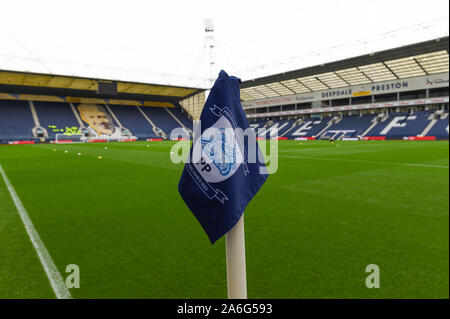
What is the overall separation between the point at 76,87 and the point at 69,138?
7.94 meters

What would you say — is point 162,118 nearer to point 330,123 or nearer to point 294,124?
point 294,124

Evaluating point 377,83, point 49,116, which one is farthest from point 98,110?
point 377,83

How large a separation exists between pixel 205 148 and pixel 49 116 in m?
53.5

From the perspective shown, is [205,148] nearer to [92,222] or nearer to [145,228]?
[145,228]

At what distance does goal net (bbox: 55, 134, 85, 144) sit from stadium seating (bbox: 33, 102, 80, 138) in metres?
1.17

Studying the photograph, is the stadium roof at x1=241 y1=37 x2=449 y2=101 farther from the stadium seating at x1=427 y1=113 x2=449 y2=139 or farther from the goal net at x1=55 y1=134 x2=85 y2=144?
the goal net at x1=55 y1=134 x2=85 y2=144

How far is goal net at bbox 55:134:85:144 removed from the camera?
4378 centimetres

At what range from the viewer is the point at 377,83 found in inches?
1725

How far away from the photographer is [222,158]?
4.46 feet

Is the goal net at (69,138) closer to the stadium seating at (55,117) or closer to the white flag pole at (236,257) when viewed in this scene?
the stadium seating at (55,117)

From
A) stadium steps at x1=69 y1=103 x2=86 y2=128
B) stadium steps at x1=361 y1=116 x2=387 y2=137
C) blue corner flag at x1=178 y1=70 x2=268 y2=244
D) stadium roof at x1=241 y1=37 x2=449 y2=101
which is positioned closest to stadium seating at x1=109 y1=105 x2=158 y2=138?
stadium steps at x1=69 y1=103 x2=86 y2=128

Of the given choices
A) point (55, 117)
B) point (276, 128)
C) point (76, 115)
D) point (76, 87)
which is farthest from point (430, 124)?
point (55, 117)

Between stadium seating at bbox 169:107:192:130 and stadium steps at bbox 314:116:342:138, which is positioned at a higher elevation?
stadium seating at bbox 169:107:192:130
